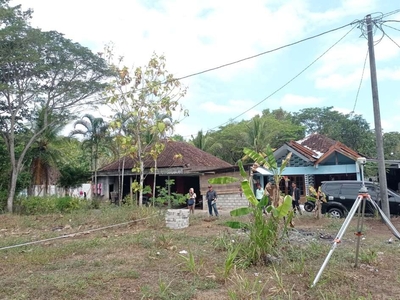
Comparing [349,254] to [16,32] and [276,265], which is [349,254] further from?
→ [16,32]

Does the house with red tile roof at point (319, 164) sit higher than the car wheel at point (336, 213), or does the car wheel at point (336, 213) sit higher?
the house with red tile roof at point (319, 164)

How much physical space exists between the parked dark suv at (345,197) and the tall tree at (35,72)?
490 inches

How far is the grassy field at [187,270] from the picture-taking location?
472cm

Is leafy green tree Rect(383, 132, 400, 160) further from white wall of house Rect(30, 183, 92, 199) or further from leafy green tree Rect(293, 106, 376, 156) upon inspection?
white wall of house Rect(30, 183, 92, 199)

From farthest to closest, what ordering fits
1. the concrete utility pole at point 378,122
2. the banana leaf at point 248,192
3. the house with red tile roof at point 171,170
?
the house with red tile roof at point 171,170 → the concrete utility pole at point 378,122 → the banana leaf at point 248,192

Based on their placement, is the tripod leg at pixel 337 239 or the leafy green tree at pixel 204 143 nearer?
the tripod leg at pixel 337 239

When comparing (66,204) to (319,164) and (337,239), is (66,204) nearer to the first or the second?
(319,164)

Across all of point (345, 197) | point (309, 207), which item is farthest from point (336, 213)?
point (309, 207)

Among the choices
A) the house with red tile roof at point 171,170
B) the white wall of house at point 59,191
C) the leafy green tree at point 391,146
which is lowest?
the white wall of house at point 59,191

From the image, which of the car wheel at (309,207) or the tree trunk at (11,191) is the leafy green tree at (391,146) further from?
the tree trunk at (11,191)

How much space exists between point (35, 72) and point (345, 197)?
50.2 feet

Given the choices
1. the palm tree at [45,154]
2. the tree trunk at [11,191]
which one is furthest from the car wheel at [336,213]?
the palm tree at [45,154]

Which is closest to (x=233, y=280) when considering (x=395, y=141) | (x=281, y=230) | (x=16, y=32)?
(x=281, y=230)

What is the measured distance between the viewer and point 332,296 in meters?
4.39
